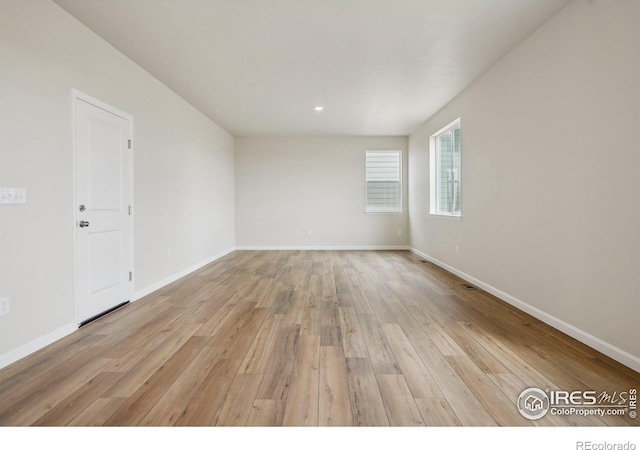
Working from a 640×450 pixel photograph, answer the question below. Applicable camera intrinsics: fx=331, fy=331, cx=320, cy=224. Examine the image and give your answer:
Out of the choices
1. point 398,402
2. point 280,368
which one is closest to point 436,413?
point 398,402

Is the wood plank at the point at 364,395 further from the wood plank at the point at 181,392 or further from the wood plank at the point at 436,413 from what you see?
the wood plank at the point at 181,392

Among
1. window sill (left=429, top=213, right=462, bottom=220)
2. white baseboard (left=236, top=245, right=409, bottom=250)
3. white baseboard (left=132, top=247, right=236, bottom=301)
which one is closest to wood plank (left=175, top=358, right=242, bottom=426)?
white baseboard (left=132, top=247, right=236, bottom=301)

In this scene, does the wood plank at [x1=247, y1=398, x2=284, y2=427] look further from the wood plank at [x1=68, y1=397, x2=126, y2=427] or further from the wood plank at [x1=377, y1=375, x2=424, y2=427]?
the wood plank at [x1=68, y1=397, x2=126, y2=427]

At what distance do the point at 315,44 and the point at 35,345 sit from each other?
3.45 metres

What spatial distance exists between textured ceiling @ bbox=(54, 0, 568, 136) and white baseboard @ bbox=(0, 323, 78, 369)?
2585 mm

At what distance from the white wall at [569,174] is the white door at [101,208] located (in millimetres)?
4050

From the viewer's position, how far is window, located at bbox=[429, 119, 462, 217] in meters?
5.10

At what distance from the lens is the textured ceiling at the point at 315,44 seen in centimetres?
270

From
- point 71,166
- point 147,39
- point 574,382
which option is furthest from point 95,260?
point 574,382

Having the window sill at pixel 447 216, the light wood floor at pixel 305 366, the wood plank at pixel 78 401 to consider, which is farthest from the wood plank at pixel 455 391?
the window sill at pixel 447 216

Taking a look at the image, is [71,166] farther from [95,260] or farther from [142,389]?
[142,389]

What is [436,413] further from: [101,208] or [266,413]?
[101,208]

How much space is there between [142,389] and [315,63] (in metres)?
3.46

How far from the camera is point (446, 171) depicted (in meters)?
5.64
